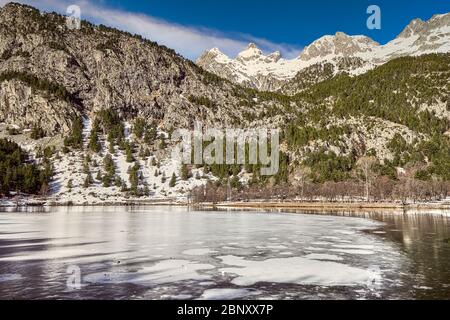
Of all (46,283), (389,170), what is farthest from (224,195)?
(46,283)

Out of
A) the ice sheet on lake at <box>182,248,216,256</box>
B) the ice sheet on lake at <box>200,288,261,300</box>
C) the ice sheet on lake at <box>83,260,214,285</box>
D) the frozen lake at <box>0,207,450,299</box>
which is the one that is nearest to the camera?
the ice sheet on lake at <box>200,288,261,300</box>

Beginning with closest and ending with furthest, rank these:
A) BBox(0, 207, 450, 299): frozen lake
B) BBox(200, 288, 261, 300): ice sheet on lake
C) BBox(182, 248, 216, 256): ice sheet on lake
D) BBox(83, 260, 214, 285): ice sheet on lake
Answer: BBox(200, 288, 261, 300): ice sheet on lake < BBox(0, 207, 450, 299): frozen lake < BBox(83, 260, 214, 285): ice sheet on lake < BBox(182, 248, 216, 256): ice sheet on lake

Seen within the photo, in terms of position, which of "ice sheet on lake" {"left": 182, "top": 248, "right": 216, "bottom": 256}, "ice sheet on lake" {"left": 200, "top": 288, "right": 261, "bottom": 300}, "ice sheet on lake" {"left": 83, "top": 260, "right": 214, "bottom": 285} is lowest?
"ice sheet on lake" {"left": 200, "top": 288, "right": 261, "bottom": 300}

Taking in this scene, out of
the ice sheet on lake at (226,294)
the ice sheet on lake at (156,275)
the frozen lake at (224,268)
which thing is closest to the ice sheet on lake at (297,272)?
the frozen lake at (224,268)

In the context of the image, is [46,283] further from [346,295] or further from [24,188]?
[24,188]

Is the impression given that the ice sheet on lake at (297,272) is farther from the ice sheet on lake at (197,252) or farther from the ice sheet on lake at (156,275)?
the ice sheet on lake at (197,252)

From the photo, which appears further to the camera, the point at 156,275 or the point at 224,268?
the point at 224,268

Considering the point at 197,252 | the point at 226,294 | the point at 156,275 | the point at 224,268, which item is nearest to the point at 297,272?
the point at 224,268

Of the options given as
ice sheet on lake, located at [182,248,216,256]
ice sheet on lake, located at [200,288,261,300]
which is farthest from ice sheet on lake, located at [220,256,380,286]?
ice sheet on lake, located at [182,248,216,256]

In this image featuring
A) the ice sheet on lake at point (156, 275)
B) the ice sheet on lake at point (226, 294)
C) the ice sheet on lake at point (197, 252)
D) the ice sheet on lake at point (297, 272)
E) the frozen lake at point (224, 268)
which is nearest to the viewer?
the ice sheet on lake at point (226, 294)

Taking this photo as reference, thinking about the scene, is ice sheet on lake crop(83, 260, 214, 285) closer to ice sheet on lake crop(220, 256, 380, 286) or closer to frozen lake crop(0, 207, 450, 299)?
frozen lake crop(0, 207, 450, 299)

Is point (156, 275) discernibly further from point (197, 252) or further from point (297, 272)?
point (197, 252)

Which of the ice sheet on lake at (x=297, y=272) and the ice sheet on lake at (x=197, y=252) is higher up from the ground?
the ice sheet on lake at (x=197, y=252)
